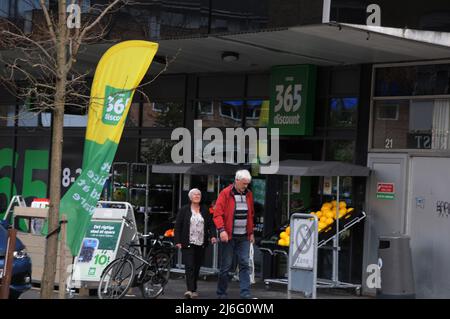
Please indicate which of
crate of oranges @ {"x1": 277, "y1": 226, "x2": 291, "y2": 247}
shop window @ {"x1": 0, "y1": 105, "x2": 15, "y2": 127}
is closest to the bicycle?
crate of oranges @ {"x1": 277, "y1": 226, "x2": 291, "y2": 247}

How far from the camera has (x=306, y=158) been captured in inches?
574

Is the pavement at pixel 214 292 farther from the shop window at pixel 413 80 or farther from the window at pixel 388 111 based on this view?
the shop window at pixel 413 80

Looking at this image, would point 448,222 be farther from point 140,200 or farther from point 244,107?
point 140,200

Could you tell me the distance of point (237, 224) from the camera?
11.7 m

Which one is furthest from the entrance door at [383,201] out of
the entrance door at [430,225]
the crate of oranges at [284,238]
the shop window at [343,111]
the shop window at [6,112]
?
the shop window at [6,112]

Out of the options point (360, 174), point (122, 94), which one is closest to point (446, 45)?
point (360, 174)

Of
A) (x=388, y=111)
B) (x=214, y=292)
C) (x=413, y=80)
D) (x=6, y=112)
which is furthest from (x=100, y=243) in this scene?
(x=6, y=112)

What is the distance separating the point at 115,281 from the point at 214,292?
2017 millimetres

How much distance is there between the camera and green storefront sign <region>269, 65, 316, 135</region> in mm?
14359

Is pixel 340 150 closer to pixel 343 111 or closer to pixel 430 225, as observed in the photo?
pixel 343 111

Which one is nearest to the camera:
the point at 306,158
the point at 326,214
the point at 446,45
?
the point at 446,45

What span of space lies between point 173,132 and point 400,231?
5193mm

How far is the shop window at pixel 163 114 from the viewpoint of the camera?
16469 millimetres

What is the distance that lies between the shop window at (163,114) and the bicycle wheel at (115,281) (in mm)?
4889
